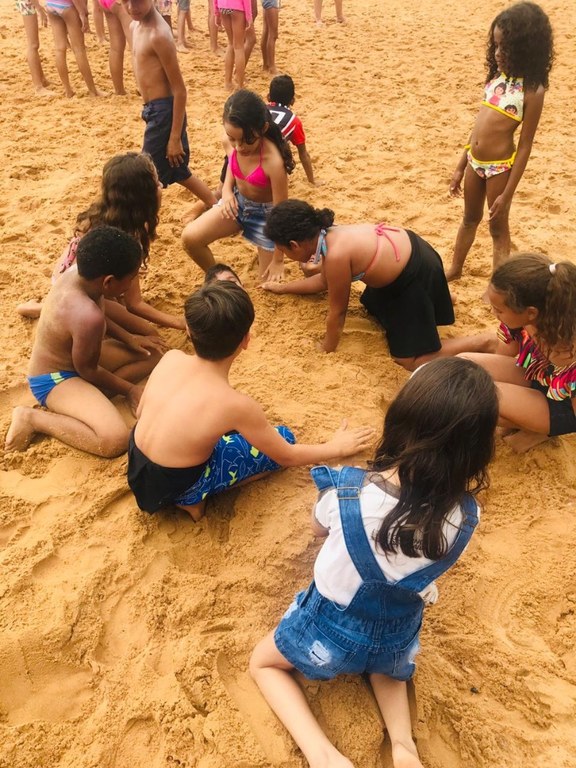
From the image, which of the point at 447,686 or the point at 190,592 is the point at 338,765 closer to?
the point at 447,686

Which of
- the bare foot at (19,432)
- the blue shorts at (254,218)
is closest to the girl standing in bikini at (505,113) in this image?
the blue shorts at (254,218)

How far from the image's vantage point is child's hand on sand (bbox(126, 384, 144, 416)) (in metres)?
2.99

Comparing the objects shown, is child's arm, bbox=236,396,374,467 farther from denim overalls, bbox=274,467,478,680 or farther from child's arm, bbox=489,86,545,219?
child's arm, bbox=489,86,545,219

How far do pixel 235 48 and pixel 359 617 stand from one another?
21.0ft

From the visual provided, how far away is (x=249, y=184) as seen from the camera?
360 cm

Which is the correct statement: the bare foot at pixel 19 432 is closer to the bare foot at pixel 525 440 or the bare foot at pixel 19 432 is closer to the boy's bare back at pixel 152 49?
the bare foot at pixel 525 440

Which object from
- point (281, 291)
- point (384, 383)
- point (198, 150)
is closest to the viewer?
point (384, 383)

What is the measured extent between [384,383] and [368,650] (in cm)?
170

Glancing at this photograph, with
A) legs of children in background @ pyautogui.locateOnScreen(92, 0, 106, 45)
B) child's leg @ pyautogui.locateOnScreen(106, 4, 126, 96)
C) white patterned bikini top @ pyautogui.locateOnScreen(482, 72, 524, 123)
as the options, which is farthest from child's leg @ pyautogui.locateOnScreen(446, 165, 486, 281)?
legs of children in background @ pyautogui.locateOnScreen(92, 0, 106, 45)

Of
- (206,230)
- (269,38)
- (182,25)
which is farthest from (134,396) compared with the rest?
(182,25)

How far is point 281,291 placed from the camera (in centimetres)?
379

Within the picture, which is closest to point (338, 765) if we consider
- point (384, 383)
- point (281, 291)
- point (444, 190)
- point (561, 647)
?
point (561, 647)

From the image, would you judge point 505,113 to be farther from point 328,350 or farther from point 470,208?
point 328,350

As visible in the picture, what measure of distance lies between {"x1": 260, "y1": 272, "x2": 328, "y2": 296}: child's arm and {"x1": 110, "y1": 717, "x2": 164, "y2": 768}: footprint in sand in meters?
2.55
